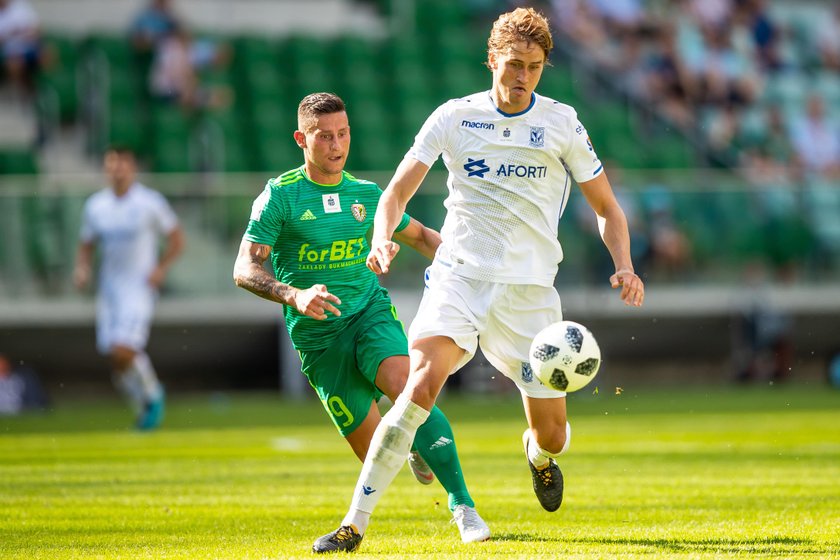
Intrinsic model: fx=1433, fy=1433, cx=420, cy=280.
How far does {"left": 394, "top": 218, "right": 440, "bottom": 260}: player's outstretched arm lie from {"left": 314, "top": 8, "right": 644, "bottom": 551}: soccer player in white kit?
489mm

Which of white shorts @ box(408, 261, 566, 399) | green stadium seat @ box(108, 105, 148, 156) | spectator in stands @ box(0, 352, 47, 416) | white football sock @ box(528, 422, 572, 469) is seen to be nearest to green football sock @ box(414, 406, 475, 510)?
white shorts @ box(408, 261, 566, 399)

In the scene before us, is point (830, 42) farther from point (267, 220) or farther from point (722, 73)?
point (267, 220)

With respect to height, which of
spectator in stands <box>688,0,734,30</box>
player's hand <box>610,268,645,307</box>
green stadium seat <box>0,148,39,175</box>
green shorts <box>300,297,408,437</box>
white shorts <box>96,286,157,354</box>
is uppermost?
player's hand <box>610,268,645,307</box>

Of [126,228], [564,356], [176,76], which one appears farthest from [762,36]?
[564,356]

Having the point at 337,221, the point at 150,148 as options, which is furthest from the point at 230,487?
the point at 150,148

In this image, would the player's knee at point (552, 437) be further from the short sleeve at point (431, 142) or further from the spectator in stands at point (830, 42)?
the spectator in stands at point (830, 42)

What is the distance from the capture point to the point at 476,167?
7156 mm

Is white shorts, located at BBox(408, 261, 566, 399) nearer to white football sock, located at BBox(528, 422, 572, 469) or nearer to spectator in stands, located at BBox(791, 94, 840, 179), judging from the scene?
white football sock, located at BBox(528, 422, 572, 469)

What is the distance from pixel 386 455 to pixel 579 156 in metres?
1.82

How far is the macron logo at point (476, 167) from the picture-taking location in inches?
281

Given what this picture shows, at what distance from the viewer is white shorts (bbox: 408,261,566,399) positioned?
6.95 metres

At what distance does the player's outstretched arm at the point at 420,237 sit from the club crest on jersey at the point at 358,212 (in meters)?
0.21

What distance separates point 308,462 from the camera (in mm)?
11500

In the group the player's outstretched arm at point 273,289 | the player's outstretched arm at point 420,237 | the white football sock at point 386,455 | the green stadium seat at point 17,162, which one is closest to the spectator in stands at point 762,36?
the green stadium seat at point 17,162
